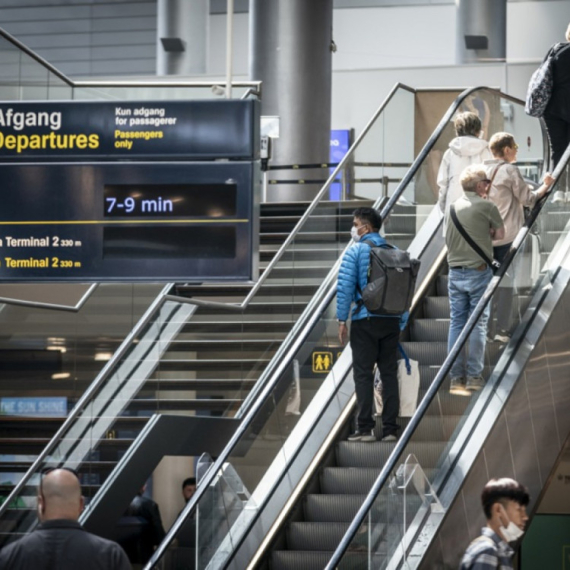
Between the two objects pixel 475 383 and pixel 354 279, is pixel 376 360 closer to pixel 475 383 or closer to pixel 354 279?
pixel 354 279

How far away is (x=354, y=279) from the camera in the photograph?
31.2ft

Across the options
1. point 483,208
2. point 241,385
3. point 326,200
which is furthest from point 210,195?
point 326,200

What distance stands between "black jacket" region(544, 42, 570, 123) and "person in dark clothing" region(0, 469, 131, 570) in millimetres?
7458

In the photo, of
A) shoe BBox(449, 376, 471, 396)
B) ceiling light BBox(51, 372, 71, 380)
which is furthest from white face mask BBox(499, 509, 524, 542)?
ceiling light BBox(51, 372, 71, 380)

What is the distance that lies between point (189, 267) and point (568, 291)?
376 cm

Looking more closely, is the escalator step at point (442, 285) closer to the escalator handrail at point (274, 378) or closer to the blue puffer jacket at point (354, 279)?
the escalator handrail at point (274, 378)

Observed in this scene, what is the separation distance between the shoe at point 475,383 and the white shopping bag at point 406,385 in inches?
22.6

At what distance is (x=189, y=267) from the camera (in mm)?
7797

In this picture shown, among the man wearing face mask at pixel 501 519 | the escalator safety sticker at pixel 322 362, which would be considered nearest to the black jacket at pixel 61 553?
the man wearing face mask at pixel 501 519

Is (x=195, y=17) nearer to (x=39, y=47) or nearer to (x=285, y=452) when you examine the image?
(x=39, y=47)

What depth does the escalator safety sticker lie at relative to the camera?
35.0 ft

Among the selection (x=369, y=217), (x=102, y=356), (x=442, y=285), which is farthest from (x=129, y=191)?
(x=102, y=356)

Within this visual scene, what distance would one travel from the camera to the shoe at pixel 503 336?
9.69m

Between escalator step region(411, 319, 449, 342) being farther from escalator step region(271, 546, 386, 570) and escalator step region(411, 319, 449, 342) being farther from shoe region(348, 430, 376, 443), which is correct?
escalator step region(271, 546, 386, 570)
